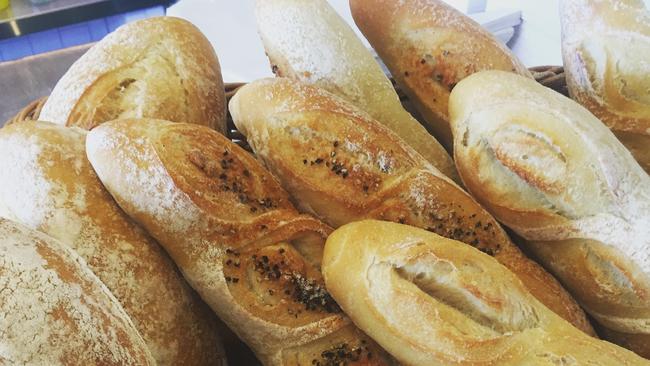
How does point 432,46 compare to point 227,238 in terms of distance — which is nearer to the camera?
point 227,238

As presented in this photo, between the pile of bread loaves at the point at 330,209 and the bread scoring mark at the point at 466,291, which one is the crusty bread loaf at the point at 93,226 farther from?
the bread scoring mark at the point at 466,291

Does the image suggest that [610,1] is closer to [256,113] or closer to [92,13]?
[256,113]

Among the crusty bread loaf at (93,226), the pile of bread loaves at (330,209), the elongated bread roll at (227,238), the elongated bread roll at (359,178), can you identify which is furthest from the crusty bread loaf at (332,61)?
the crusty bread loaf at (93,226)

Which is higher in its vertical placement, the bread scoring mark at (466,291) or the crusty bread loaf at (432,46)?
the crusty bread loaf at (432,46)

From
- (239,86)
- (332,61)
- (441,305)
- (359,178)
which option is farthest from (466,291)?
(239,86)

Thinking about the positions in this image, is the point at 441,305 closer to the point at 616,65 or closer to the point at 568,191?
the point at 568,191

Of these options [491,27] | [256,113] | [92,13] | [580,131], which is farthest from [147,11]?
[580,131]

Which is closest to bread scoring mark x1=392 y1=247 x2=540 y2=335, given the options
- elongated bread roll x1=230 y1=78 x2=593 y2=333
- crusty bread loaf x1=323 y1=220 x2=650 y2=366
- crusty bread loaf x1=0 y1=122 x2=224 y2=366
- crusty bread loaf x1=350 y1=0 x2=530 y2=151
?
crusty bread loaf x1=323 y1=220 x2=650 y2=366
